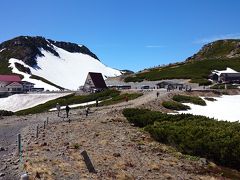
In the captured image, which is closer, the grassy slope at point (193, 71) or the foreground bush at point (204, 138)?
the foreground bush at point (204, 138)

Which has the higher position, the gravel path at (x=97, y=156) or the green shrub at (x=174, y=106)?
the green shrub at (x=174, y=106)

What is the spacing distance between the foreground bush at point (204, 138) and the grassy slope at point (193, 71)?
336 ft

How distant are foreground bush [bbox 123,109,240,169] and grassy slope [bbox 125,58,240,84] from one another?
4035 inches

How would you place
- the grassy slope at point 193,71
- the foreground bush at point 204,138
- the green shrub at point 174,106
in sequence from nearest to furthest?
the foreground bush at point 204,138, the green shrub at point 174,106, the grassy slope at point 193,71

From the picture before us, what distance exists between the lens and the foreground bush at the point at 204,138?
2675 cm

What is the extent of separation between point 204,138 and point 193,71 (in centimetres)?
13781

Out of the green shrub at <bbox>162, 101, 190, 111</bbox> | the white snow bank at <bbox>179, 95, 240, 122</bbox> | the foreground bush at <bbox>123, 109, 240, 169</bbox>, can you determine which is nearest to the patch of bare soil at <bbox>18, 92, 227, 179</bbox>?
the foreground bush at <bbox>123, 109, 240, 169</bbox>

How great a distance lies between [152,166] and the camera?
80.3 feet

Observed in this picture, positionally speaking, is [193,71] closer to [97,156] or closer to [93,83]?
[93,83]

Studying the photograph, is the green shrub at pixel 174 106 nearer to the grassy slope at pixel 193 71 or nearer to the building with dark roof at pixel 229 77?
the grassy slope at pixel 193 71

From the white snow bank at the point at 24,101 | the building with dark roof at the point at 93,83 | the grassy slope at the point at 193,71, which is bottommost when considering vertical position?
the white snow bank at the point at 24,101

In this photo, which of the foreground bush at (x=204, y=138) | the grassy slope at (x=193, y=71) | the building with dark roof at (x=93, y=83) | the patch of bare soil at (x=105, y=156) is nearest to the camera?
the patch of bare soil at (x=105, y=156)

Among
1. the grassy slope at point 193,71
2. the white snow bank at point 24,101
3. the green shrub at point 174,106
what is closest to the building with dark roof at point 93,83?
the white snow bank at point 24,101

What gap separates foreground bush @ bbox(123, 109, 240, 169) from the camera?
87.8 feet
